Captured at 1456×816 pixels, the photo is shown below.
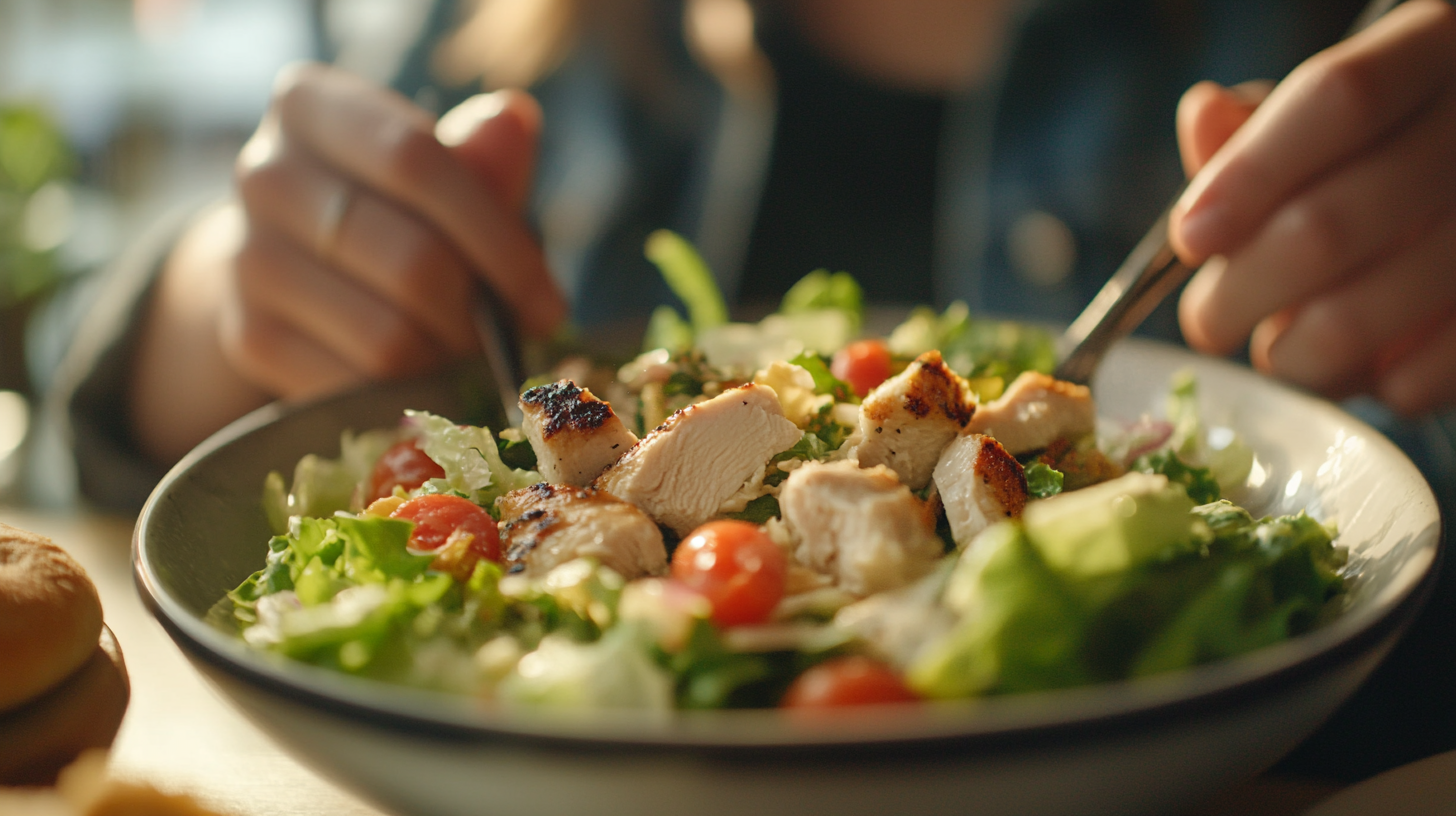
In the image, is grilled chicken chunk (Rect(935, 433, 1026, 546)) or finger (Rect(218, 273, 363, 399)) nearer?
grilled chicken chunk (Rect(935, 433, 1026, 546))

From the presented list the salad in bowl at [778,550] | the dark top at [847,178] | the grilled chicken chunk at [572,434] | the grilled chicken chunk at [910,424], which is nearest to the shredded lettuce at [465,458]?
the salad in bowl at [778,550]

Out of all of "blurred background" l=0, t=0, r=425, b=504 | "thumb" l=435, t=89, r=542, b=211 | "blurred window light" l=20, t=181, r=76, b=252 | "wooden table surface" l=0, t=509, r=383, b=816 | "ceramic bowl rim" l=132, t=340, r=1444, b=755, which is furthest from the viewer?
Result: "blurred background" l=0, t=0, r=425, b=504

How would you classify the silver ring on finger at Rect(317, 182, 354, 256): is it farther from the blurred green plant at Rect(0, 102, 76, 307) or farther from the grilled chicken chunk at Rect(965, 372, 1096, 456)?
the blurred green plant at Rect(0, 102, 76, 307)

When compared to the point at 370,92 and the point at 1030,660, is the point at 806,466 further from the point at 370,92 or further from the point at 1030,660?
the point at 370,92

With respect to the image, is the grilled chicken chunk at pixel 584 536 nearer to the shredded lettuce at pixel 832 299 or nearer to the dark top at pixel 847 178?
the shredded lettuce at pixel 832 299

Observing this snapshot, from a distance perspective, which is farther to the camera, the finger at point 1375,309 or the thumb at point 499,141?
the thumb at point 499,141

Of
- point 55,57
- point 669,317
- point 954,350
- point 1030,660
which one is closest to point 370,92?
point 669,317

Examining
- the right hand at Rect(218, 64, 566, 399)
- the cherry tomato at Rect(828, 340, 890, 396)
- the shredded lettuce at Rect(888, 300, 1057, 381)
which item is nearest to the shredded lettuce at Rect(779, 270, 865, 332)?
Result: the shredded lettuce at Rect(888, 300, 1057, 381)

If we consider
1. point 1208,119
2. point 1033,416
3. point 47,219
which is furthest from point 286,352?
point 47,219
